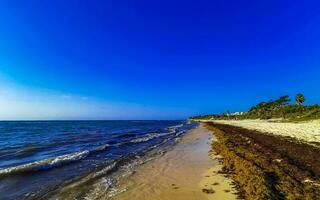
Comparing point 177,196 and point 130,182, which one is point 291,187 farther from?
point 130,182

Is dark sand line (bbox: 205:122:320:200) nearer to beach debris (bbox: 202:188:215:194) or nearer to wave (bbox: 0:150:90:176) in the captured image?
beach debris (bbox: 202:188:215:194)

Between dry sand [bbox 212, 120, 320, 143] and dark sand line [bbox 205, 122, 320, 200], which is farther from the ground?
dry sand [bbox 212, 120, 320, 143]

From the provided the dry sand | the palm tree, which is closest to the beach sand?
the dry sand

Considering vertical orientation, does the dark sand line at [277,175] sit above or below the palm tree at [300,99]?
below

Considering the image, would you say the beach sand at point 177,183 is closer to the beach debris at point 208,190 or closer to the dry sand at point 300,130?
the beach debris at point 208,190

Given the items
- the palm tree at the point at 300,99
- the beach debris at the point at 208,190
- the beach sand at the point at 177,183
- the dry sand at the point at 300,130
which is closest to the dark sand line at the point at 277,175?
the beach sand at the point at 177,183

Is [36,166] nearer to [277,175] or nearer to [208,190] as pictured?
[208,190]

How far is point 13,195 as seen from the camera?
899cm

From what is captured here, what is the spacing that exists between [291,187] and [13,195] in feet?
32.5

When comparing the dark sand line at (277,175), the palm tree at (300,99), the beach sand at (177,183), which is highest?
the palm tree at (300,99)

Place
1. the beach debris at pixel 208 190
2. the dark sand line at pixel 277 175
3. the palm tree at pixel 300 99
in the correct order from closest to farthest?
1. the dark sand line at pixel 277 175
2. the beach debris at pixel 208 190
3. the palm tree at pixel 300 99

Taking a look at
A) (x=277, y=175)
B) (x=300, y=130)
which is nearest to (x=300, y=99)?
(x=300, y=130)

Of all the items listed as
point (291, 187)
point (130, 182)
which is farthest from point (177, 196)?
point (291, 187)

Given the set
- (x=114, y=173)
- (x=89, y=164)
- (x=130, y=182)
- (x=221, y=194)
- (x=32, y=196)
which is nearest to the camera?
(x=221, y=194)
